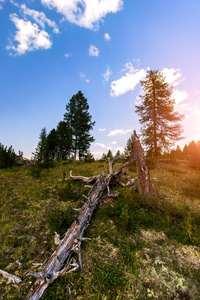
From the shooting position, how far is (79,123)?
78.0 feet

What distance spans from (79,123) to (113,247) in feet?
72.6

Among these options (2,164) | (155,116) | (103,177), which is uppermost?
(155,116)

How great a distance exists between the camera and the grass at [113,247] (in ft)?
8.89

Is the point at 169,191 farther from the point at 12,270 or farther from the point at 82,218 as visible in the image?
the point at 12,270

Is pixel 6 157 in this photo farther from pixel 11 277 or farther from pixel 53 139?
pixel 53 139

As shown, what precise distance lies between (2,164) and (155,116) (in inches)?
762

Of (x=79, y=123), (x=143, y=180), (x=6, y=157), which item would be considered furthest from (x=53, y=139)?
(x=143, y=180)

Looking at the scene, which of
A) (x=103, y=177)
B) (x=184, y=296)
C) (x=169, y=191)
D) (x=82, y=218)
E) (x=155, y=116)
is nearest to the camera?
(x=184, y=296)

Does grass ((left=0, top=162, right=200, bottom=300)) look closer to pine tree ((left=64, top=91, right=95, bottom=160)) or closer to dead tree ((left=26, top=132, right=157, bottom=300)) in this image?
dead tree ((left=26, top=132, right=157, bottom=300))

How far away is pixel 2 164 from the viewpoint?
497 inches

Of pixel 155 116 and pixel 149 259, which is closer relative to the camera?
pixel 149 259

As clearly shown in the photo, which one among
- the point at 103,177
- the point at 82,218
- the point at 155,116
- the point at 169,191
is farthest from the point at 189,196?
the point at 155,116

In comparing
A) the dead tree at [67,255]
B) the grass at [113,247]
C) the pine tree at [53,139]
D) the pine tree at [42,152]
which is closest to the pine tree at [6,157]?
the pine tree at [42,152]

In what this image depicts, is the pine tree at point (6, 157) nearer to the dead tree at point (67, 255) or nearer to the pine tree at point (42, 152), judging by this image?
the pine tree at point (42, 152)
